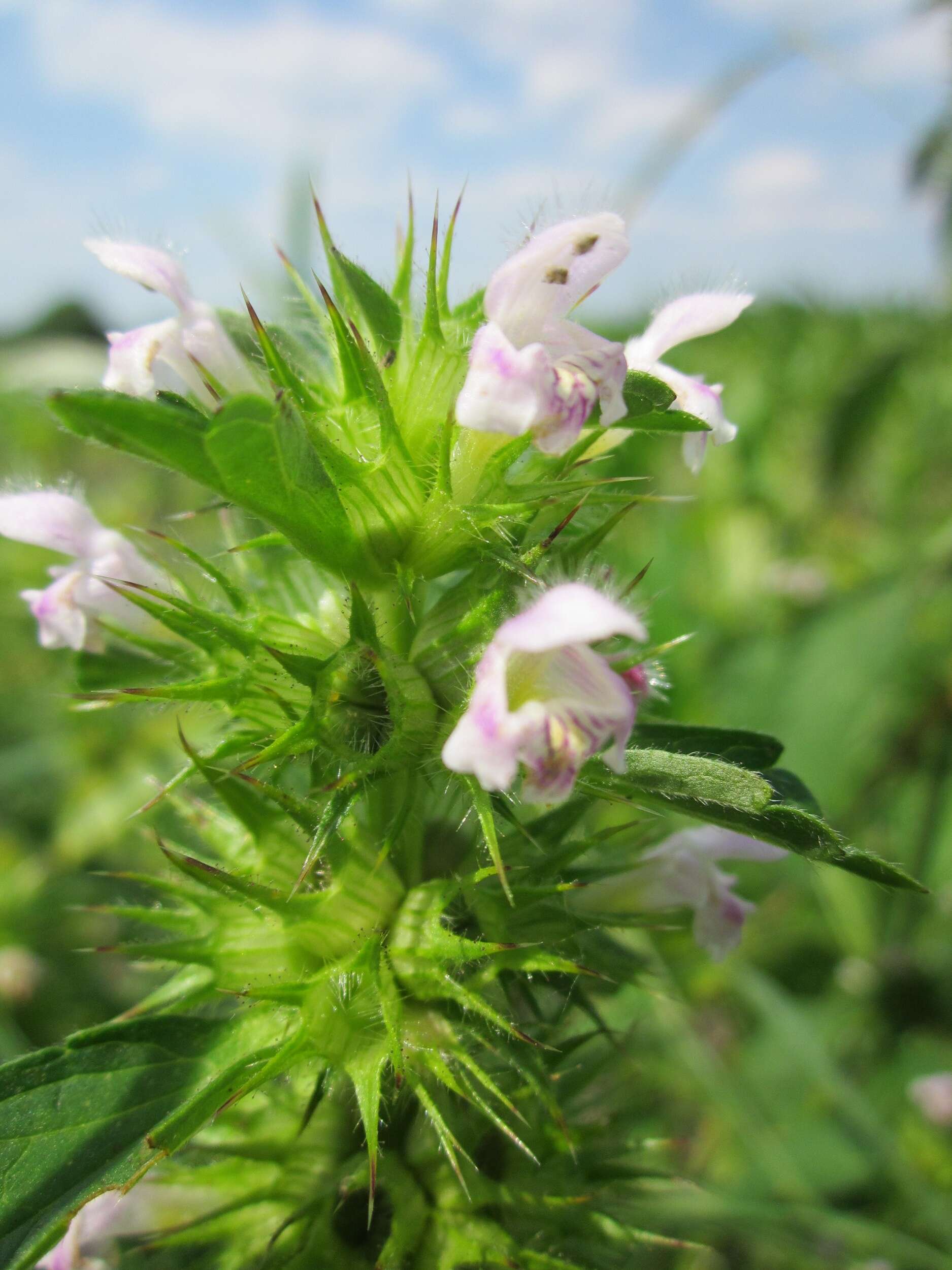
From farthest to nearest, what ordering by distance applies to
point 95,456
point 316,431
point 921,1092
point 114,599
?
point 95,456
point 921,1092
point 114,599
point 316,431

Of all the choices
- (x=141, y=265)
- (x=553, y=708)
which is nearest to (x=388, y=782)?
(x=553, y=708)

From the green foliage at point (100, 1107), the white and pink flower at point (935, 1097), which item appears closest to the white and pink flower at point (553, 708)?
the green foliage at point (100, 1107)

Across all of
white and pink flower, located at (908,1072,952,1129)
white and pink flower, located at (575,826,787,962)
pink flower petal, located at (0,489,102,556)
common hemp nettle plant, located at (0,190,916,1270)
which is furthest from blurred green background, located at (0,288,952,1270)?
pink flower petal, located at (0,489,102,556)

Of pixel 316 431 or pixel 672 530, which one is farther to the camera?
pixel 672 530

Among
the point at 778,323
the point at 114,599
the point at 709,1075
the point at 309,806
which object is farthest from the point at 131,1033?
the point at 778,323

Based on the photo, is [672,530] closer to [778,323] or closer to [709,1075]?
[709,1075]

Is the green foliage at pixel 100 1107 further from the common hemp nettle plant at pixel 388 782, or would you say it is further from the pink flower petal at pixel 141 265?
the pink flower petal at pixel 141 265
